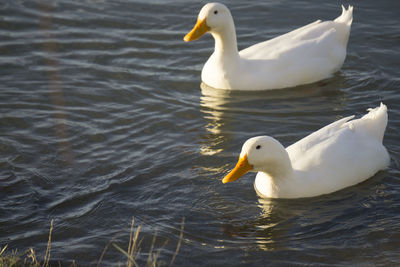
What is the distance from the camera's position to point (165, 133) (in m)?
8.77

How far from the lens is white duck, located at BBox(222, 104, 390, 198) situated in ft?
23.0

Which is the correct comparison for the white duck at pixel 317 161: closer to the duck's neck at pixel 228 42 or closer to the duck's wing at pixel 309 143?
the duck's wing at pixel 309 143

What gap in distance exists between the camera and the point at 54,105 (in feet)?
31.3

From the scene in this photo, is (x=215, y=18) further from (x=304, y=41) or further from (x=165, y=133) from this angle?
(x=165, y=133)

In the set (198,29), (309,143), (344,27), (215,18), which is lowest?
(309,143)

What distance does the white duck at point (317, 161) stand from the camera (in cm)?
702

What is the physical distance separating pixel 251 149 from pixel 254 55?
10.3 feet

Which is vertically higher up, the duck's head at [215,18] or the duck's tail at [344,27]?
the duck's head at [215,18]

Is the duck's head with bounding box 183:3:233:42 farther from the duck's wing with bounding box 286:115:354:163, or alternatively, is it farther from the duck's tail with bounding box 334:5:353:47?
the duck's wing with bounding box 286:115:354:163

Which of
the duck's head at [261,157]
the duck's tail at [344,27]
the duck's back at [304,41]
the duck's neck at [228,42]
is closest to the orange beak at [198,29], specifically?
the duck's neck at [228,42]

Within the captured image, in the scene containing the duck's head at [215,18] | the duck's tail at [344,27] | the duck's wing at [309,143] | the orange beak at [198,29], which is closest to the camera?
the duck's wing at [309,143]

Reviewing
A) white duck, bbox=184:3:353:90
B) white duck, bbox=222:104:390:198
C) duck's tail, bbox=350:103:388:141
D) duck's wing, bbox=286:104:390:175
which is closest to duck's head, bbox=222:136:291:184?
white duck, bbox=222:104:390:198

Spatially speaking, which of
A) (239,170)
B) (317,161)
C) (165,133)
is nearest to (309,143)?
(317,161)

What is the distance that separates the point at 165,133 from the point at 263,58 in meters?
1.91
